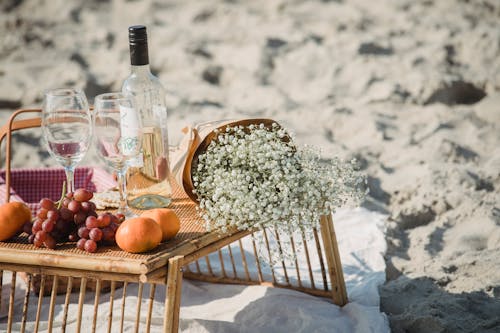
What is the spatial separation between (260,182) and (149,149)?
1.06 feet

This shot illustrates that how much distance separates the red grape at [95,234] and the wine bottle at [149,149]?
0.93 feet

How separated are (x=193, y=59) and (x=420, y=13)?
5.96 feet

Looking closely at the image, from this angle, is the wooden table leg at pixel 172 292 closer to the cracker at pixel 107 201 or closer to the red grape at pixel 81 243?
the red grape at pixel 81 243

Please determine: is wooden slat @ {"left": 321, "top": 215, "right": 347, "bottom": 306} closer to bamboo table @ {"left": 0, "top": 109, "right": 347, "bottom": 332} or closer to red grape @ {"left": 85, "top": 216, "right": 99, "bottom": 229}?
bamboo table @ {"left": 0, "top": 109, "right": 347, "bottom": 332}

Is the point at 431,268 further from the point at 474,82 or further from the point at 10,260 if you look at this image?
the point at 474,82

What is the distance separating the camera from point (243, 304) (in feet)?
6.66

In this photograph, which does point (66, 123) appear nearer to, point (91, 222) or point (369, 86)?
point (91, 222)

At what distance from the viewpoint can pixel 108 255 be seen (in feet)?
4.60

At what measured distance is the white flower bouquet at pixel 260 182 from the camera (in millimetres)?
1559

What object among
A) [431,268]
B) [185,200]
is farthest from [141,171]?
[431,268]

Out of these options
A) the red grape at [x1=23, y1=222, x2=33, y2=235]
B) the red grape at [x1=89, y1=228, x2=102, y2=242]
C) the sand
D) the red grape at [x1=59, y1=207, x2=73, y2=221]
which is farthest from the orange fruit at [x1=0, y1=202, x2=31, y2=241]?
the sand

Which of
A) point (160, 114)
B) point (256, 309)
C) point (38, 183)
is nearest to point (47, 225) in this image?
point (160, 114)

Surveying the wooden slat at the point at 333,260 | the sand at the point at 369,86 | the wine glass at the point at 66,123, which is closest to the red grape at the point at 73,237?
the wine glass at the point at 66,123

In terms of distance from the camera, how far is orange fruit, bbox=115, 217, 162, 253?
1379 mm
